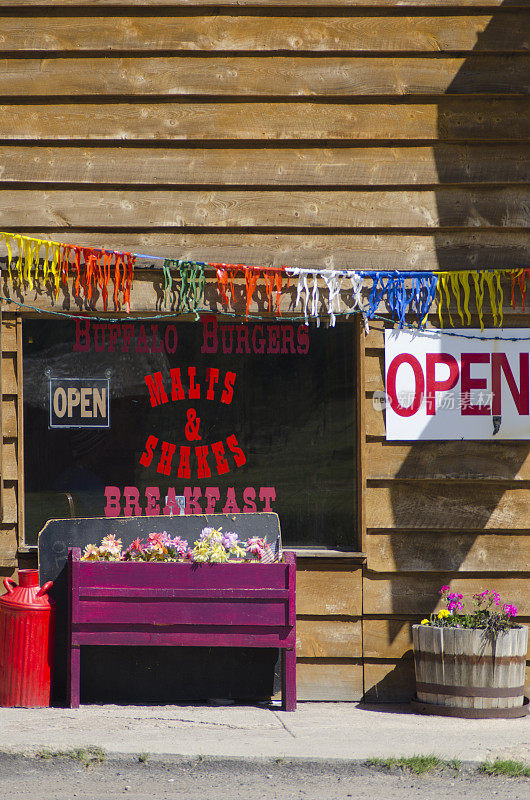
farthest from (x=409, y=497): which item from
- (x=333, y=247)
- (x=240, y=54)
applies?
(x=240, y=54)

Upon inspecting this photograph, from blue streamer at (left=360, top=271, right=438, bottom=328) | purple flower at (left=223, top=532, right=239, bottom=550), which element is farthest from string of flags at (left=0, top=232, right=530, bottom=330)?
purple flower at (left=223, top=532, right=239, bottom=550)

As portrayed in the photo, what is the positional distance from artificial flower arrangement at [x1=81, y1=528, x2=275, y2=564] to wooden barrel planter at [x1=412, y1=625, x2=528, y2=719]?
1.16m

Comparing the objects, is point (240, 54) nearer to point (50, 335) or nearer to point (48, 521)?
point (50, 335)

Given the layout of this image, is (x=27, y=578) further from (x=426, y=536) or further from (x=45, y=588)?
(x=426, y=536)

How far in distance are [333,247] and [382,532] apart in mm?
1871

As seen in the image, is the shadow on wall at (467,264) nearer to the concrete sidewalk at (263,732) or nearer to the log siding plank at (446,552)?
the log siding plank at (446,552)

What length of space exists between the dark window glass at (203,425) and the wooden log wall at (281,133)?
0.93 feet

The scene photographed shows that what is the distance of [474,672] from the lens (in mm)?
5641

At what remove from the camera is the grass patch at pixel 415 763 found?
4.76 meters

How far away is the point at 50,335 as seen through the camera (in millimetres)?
6266

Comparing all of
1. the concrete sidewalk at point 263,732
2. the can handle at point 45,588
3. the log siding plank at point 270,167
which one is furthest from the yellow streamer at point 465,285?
the can handle at point 45,588

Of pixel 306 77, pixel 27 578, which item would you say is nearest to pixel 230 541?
pixel 27 578

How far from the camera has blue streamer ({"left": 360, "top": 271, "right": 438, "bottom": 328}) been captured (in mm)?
6203

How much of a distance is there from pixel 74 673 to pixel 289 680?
1287 mm
